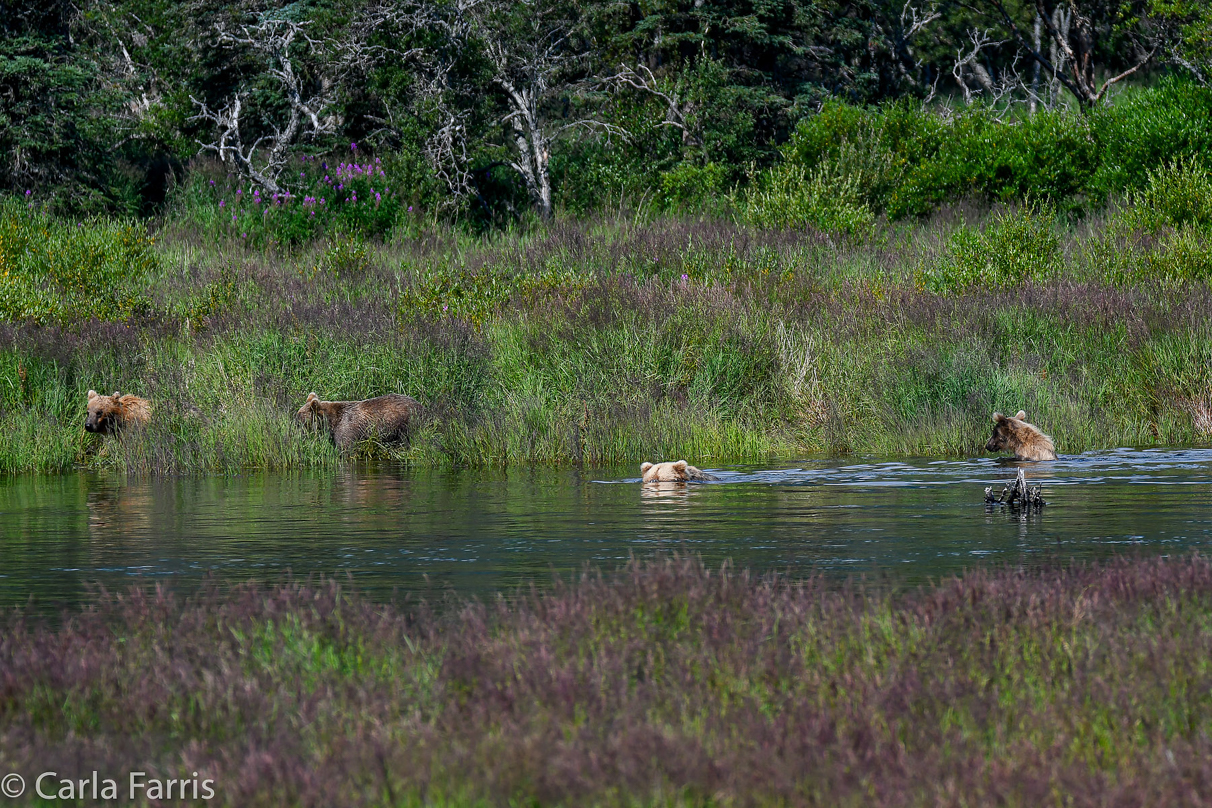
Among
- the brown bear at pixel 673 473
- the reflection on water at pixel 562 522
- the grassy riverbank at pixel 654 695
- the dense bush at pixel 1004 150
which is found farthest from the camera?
the dense bush at pixel 1004 150

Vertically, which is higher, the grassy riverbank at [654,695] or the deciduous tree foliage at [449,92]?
the deciduous tree foliage at [449,92]

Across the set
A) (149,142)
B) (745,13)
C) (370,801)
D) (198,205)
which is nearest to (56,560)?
(370,801)

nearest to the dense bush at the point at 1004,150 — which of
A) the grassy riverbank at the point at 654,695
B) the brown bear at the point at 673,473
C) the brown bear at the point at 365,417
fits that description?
the brown bear at the point at 365,417

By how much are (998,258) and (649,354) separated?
7392 millimetres

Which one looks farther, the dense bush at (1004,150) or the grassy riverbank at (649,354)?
the dense bush at (1004,150)

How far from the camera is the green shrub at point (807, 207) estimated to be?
97.7 ft

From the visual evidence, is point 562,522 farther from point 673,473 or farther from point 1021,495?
point 1021,495

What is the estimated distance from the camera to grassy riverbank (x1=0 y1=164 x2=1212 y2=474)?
19.3m

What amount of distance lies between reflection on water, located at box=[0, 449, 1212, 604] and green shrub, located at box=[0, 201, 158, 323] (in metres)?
6.07

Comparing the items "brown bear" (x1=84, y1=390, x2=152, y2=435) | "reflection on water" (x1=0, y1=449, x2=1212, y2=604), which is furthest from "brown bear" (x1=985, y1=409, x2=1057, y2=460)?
"brown bear" (x1=84, y1=390, x2=152, y2=435)

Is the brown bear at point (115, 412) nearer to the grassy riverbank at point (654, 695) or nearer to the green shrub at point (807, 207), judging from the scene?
the grassy riverbank at point (654, 695)

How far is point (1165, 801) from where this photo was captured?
210 inches

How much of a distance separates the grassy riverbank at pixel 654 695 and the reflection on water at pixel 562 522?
2.02m

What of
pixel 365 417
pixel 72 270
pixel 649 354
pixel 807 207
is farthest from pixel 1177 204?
pixel 72 270
